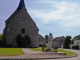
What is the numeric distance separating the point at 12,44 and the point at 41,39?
24328mm

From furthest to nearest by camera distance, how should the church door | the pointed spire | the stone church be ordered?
the pointed spire < the stone church < the church door

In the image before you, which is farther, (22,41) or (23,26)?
(23,26)

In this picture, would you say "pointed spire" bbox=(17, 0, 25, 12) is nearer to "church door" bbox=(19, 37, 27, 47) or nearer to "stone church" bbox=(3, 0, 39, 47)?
"stone church" bbox=(3, 0, 39, 47)

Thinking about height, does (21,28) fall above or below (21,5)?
below

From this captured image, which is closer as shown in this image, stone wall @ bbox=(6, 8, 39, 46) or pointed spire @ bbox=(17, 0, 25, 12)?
stone wall @ bbox=(6, 8, 39, 46)

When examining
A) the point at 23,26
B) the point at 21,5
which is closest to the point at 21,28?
the point at 23,26

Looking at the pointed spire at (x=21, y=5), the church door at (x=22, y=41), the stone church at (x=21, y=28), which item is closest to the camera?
the church door at (x=22, y=41)

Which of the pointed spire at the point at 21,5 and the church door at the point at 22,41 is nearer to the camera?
the church door at the point at 22,41

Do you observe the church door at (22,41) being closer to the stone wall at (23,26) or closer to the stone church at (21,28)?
the stone church at (21,28)

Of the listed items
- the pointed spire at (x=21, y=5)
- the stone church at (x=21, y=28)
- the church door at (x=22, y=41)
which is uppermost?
the pointed spire at (x=21, y=5)

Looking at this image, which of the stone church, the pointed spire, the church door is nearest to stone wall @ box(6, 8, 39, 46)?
the stone church

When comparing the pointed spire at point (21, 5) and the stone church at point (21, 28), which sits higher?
the pointed spire at point (21, 5)

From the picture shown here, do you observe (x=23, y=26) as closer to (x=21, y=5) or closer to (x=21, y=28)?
(x=21, y=28)

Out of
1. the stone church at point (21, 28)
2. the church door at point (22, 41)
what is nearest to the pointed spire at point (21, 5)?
the stone church at point (21, 28)
